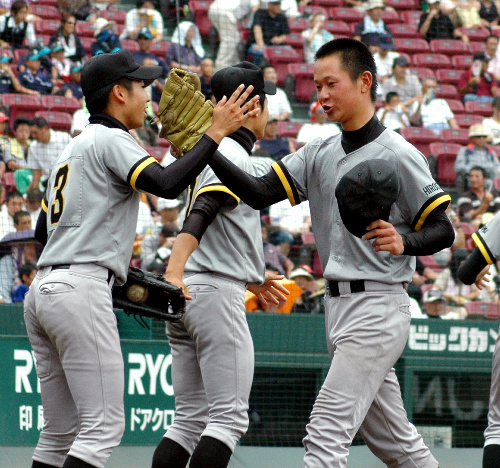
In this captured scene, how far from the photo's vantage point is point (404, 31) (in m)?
13.6

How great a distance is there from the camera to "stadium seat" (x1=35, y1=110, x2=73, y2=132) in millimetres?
9453

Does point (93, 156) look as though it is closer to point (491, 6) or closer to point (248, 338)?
point (248, 338)

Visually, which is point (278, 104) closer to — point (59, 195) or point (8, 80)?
point (8, 80)

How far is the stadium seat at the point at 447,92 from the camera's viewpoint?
1273cm

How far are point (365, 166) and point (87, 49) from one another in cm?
800

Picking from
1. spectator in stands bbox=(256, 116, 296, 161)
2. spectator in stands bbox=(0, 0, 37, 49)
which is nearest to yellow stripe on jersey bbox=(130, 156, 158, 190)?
spectator in stands bbox=(256, 116, 296, 161)

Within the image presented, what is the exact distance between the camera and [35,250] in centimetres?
729

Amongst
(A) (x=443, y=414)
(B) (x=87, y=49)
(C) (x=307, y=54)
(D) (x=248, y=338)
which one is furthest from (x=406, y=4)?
(D) (x=248, y=338)

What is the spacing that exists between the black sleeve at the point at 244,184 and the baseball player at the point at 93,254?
0.55 ft

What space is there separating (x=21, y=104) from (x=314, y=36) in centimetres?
467

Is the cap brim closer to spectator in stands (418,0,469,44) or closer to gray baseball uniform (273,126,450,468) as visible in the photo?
gray baseball uniform (273,126,450,468)

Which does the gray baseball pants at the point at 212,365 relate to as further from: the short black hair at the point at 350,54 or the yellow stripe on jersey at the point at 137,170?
the short black hair at the point at 350,54

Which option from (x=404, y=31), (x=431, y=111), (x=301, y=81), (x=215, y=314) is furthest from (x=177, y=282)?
(x=404, y=31)

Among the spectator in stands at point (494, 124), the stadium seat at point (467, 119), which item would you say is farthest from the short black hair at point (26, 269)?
the stadium seat at point (467, 119)
